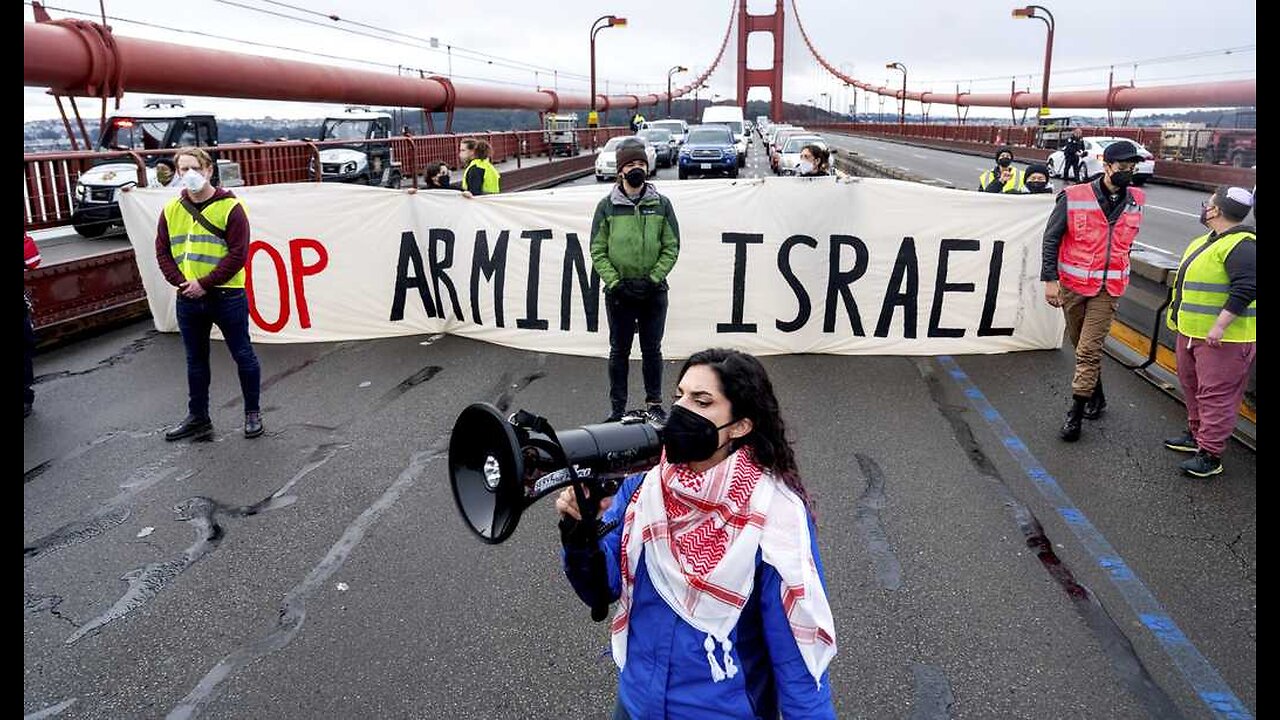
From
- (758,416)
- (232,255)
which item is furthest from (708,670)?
(232,255)

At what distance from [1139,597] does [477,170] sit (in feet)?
27.3

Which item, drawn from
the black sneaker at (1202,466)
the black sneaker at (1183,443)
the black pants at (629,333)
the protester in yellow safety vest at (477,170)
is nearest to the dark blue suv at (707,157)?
the protester in yellow safety vest at (477,170)

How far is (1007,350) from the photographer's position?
7.75m

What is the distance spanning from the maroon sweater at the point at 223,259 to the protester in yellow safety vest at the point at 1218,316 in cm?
568

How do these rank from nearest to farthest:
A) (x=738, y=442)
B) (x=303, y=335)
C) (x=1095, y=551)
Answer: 1. (x=738, y=442)
2. (x=1095, y=551)
3. (x=303, y=335)

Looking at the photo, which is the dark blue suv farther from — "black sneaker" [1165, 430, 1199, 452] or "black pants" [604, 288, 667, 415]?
"black sneaker" [1165, 430, 1199, 452]

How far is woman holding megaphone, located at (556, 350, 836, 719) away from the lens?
6.13ft

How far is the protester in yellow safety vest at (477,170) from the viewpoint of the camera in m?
10.2

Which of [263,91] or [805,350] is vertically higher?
[263,91]

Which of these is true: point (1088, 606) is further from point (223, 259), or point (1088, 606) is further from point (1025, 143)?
point (1025, 143)

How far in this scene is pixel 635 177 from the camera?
18.4 feet
